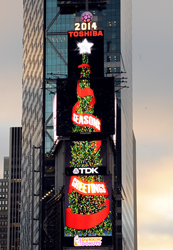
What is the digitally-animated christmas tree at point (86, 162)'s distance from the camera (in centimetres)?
8581

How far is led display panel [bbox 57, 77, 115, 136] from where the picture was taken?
88.2 meters

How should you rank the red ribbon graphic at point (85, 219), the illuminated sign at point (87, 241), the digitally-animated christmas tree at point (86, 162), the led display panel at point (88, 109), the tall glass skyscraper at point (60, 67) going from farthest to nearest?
the tall glass skyscraper at point (60, 67), the led display panel at point (88, 109), the digitally-animated christmas tree at point (86, 162), the red ribbon graphic at point (85, 219), the illuminated sign at point (87, 241)

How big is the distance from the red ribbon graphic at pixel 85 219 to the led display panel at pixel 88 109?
422 inches

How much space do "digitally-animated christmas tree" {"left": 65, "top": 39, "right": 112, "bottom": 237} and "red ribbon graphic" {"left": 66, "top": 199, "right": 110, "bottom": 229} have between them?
0.31 meters

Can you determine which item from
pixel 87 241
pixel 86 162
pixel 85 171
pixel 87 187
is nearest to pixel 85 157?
pixel 86 162

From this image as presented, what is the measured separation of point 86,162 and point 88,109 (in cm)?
774

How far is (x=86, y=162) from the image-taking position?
90.1m

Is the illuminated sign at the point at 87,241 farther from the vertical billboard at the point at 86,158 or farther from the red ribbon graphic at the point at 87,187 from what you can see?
the red ribbon graphic at the point at 87,187

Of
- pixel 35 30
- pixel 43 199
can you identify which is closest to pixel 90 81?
pixel 43 199

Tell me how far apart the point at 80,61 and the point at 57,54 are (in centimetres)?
7486

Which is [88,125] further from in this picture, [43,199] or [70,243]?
[43,199]

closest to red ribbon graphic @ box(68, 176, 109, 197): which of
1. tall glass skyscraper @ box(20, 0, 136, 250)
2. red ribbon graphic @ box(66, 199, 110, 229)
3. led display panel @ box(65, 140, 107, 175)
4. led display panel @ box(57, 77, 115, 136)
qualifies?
led display panel @ box(65, 140, 107, 175)

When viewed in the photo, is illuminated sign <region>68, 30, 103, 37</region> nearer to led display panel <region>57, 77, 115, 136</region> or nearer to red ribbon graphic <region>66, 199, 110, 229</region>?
led display panel <region>57, 77, 115, 136</region>

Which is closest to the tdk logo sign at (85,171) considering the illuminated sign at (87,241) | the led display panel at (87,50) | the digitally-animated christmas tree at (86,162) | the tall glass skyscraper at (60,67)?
the digitally-animated christmas tree at (86,162)
